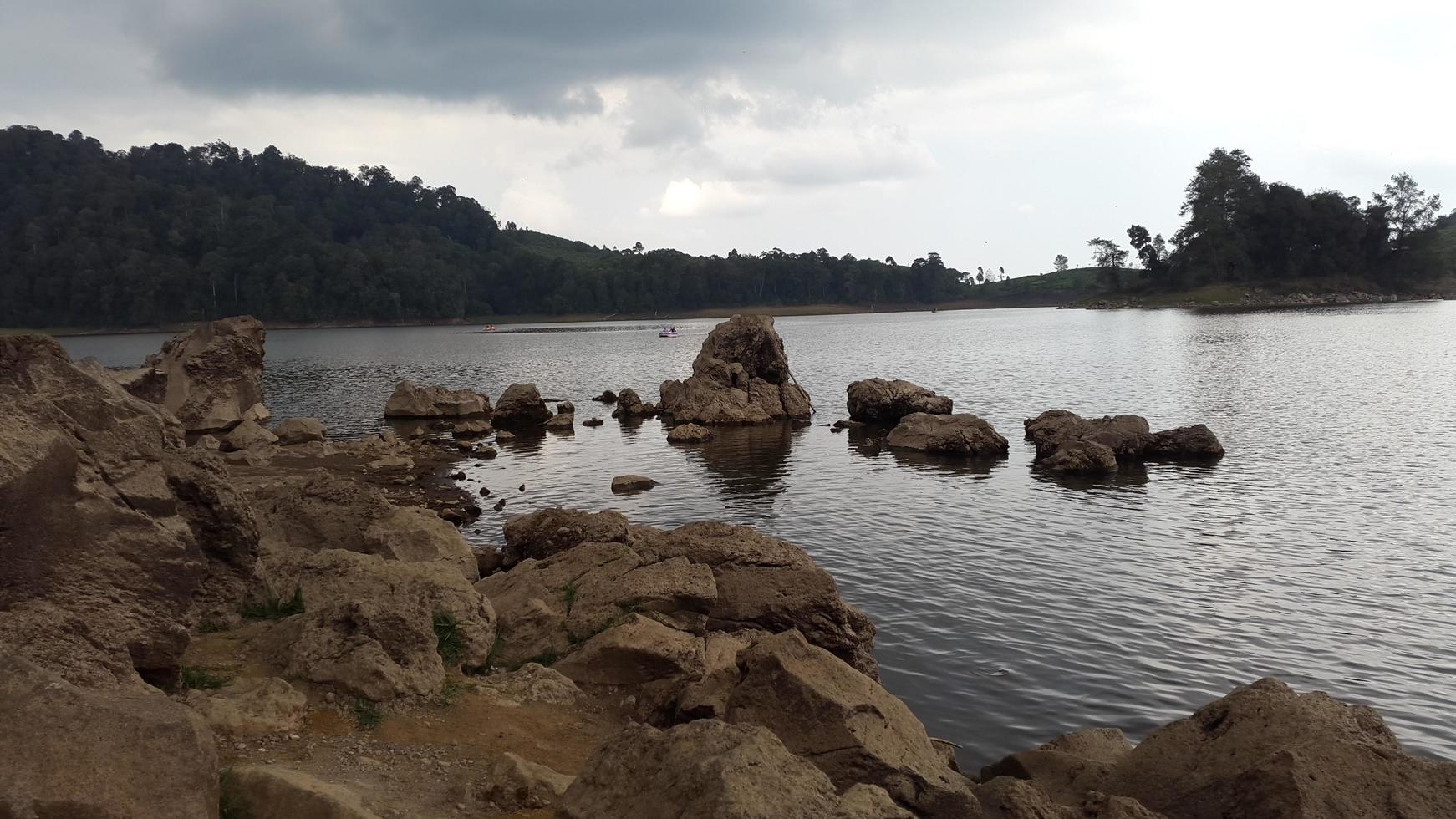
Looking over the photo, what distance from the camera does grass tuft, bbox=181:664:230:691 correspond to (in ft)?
30.7

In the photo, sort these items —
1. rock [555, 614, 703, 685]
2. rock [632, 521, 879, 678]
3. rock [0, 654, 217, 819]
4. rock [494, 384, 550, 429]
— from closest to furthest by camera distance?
rock [0, 654, 217, 819]
rock [555, 614, 703, 685]
rock [632, 521, 879, 678]
rock [494, 384, 550, 429]

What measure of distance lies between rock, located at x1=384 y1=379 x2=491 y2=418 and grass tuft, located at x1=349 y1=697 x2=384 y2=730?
1726 inches

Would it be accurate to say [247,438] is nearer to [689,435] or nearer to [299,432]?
[299,432]

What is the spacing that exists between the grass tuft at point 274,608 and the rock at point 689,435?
2894cm

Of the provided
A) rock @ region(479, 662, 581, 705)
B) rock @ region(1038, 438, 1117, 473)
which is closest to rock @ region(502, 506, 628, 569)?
rock @ region(479, 662, 581, 705)

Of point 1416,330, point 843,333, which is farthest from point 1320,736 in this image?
point 843,333

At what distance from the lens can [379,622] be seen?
10391 mm

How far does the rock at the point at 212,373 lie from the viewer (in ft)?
144

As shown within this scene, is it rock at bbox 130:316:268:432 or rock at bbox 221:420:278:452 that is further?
rock at bbox 130:316:268:432

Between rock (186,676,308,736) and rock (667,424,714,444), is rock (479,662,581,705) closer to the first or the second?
rock (186,676,308,736)

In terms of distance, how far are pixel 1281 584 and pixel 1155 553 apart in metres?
2.87

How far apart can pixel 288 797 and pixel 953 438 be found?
31916 mm

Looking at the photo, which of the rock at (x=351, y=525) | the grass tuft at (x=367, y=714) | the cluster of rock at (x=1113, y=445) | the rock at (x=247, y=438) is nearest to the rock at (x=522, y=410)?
the rock at (x=247, y=438)

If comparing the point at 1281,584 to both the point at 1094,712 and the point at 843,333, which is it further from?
the point at 843,333
